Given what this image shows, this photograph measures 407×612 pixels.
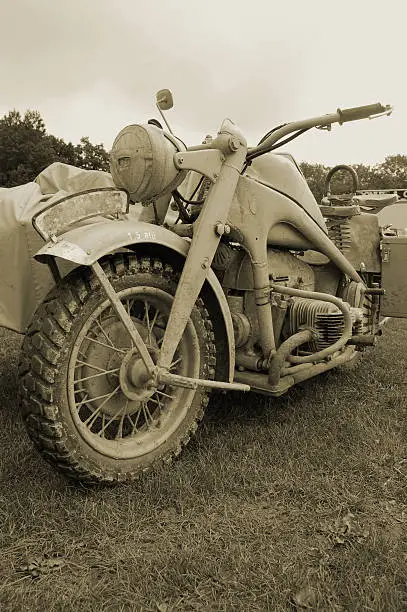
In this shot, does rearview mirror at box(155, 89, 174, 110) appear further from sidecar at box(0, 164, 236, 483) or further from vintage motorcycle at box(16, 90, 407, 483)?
sidecar at box(0, 164, 236, 483)

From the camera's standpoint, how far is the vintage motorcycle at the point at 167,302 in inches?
97.9

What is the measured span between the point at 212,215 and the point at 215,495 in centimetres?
131

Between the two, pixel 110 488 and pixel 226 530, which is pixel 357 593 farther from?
pixel 110 488

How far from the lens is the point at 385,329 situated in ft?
24.1

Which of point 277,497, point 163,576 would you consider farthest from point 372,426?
point 163,576

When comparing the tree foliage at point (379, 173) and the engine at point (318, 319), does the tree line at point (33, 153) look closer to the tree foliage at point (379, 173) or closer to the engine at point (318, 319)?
the tree foliage at point (379, 173)

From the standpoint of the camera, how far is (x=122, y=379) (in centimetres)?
270

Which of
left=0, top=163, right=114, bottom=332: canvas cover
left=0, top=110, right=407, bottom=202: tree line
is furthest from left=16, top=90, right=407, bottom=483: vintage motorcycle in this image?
left=0, top=110, right=407, bottom=202: tree line

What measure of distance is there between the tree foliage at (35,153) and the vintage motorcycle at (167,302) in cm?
2888

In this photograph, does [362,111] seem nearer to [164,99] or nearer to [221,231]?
[221,231]

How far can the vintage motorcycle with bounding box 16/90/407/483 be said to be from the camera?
249 cm

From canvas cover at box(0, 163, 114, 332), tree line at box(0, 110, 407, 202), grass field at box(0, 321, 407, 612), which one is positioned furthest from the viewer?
tree line at box(0, 110, 407, 202)

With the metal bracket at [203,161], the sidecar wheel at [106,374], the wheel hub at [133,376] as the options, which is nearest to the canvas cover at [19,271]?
the sidecar wheel at [106,374]

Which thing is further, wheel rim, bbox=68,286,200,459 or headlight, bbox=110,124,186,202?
headlight, bbox=110,124,186,202
